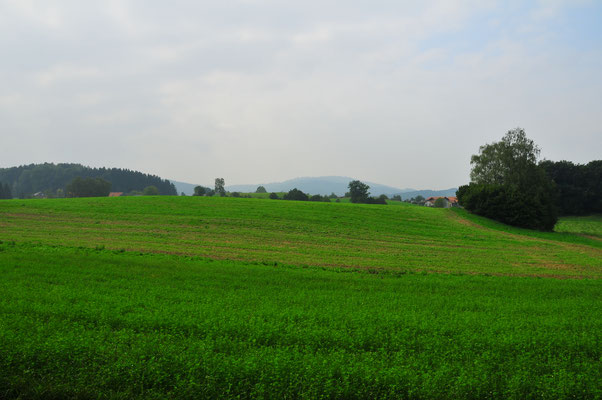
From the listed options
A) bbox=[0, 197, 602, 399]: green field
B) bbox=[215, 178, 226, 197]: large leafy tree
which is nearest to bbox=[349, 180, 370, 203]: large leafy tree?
bbox=[215, 178, 226, 197]: large leafy tree

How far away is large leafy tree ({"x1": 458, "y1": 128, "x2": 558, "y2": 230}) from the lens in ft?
182

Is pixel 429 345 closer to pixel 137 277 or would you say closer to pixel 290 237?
pixel 137 277

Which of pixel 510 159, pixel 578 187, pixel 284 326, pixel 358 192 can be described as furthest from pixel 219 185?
pixel 284 326

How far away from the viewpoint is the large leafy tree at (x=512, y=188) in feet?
182

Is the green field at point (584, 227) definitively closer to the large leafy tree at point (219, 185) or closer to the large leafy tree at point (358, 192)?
the large leafy tree at point (358, 192)

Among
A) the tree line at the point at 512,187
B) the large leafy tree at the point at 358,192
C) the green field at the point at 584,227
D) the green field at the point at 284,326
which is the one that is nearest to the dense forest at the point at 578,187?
the green field at the point at 584,227

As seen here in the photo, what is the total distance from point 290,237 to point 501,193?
40661mm

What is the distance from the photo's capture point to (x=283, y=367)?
733cm

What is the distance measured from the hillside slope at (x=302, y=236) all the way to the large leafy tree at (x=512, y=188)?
15.0ft

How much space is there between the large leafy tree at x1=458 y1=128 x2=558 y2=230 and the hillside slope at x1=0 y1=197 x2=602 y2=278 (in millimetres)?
4575

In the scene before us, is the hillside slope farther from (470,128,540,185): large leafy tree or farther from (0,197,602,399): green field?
(470,128,540,185): large leafy tree

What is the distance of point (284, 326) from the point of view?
31.7 ft

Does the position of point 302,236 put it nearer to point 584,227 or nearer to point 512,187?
point 512,187

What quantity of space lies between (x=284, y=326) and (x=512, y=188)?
60.7m
